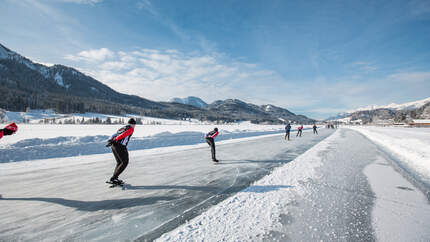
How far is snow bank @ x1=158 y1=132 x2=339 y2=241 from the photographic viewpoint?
2695 millimetres

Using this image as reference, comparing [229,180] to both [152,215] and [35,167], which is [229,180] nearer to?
[152,215]

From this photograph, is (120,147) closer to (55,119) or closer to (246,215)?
(246,215)

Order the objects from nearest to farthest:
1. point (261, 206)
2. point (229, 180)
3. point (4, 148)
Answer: point (261, 206) → point (229, 180) → point (4, 148)

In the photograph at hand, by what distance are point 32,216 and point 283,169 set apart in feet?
22.0

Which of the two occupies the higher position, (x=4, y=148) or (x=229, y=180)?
(x=4, y=148)

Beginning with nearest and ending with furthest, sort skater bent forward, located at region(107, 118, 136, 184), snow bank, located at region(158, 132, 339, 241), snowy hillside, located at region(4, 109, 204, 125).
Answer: snow bank, located at region(158, 132, 339, 241)
skater bent forward, located at region(107, 118, 136, 184)
snowy hillside, located at region(4, 109, 204, 125)

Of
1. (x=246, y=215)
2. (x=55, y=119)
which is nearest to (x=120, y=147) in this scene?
(x=246, y=215)

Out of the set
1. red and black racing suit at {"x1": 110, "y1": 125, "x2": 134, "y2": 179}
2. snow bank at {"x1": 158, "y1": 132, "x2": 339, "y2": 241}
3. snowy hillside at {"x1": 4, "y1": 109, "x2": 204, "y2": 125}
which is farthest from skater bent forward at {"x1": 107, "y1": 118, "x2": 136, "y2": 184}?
snowy hillside at {"x1": 4, "y1": 109, "x2": 204, "y2": 125}

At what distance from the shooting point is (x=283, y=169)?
6.79 m

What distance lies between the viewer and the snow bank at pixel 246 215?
2.70m

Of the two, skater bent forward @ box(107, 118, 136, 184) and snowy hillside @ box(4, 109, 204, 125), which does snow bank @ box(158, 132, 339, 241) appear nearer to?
skater bent forward @ box(107, 118, 136, 184)

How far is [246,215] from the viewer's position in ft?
10.9

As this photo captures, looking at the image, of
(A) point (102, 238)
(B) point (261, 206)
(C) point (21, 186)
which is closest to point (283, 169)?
(B) point (261, 206)

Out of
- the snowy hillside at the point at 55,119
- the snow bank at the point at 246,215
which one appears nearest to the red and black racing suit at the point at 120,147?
the snow bank at the point at 246,215
